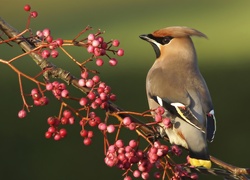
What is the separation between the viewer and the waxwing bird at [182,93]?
92.0 inches

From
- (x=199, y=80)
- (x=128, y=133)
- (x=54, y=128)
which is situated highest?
(x=54, y=128)

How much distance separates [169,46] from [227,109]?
5.43 m

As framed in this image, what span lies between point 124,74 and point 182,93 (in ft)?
25.9

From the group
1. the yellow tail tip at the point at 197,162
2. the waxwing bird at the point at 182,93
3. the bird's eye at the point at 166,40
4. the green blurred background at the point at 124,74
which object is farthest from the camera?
the green blurred background at the point at 124,74

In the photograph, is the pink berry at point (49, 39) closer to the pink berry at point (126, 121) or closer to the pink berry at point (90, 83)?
the pink berry at point (90, 83)

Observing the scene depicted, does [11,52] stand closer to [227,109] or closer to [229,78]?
[229,78]

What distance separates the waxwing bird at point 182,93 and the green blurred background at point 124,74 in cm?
A: 341

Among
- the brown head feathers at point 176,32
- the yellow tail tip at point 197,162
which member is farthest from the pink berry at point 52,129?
the brown head feathers at point 176,32

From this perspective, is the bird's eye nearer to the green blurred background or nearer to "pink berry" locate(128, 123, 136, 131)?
"pink berry" locate(128, 123, 136, 131)

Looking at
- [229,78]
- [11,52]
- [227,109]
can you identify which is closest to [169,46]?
[227,109]

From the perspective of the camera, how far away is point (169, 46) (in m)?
2.68

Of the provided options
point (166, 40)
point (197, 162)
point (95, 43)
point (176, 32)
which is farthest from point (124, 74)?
point (95, 43)

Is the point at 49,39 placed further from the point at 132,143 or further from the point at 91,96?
the point at 132,143

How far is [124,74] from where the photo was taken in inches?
407
